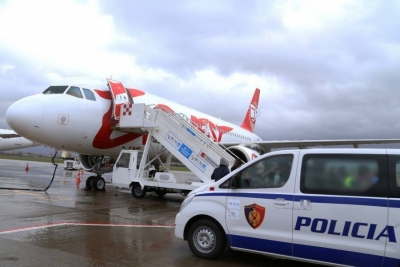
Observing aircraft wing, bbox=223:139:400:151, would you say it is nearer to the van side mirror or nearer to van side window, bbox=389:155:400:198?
the van side mirror

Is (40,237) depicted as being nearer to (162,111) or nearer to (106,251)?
(106,251)

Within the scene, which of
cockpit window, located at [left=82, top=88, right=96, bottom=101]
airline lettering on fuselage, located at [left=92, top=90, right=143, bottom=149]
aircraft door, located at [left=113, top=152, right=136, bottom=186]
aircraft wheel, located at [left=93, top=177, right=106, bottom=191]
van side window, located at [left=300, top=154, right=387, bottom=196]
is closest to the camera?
van side window, located at [left=300, top=154, right=387, bottom=196]

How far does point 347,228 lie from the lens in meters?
4.30

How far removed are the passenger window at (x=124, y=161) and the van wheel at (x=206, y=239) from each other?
8.08 meters

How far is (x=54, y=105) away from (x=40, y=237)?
22.9 feet

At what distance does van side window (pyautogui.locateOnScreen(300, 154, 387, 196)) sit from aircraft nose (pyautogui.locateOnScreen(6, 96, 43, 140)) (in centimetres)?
949

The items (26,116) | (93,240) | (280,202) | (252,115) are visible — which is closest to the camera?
(280,202)

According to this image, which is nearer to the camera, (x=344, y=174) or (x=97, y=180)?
(x=344, y=174)

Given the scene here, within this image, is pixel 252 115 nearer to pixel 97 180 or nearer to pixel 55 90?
pixel 97 180

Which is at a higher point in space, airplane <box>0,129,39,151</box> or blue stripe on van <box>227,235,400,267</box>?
airplane <box>0,129,39,151</box>

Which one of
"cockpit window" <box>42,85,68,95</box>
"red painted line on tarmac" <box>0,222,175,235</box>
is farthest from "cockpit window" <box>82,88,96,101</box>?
"red painted line on tarmac" <box>0,222,175,235</box>

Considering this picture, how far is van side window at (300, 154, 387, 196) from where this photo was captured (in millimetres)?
4340

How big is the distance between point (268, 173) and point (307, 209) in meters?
0.77

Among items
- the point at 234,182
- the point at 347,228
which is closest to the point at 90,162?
the point at 234,182
